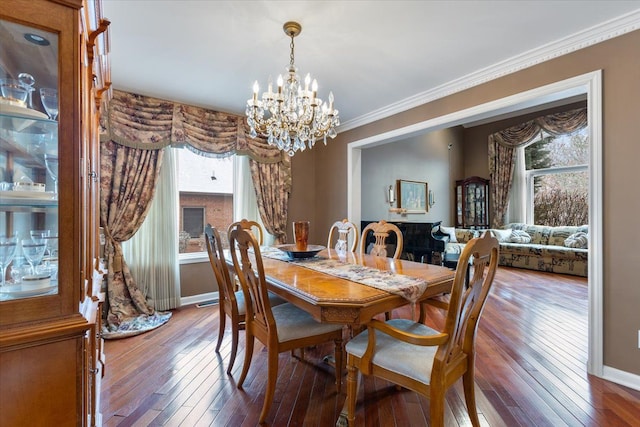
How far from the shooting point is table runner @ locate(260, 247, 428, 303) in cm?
158

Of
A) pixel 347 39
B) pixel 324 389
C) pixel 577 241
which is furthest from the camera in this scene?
pixel 577 241

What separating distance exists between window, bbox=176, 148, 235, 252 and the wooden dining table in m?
2.04

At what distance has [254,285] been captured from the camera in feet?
5.76

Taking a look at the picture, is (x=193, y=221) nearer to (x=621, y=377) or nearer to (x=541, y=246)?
(x=621, y=377)

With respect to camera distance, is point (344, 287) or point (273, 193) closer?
point (344, 287)

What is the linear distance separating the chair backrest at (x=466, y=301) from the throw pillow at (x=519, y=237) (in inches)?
234

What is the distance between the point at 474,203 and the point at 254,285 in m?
7.09

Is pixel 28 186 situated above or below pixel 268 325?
above

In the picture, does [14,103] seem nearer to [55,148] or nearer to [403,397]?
[55,148]

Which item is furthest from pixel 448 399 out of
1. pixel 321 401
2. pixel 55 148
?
pixel 55 148

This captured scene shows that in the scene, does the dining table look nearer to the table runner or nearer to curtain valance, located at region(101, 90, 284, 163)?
the table runner

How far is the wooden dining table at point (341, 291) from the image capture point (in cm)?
141

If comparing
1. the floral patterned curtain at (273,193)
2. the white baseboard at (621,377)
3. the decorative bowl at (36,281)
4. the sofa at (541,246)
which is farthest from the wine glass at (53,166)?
the sofa at (541,246)

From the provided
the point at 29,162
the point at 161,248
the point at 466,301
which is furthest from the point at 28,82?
the point at 161,248
